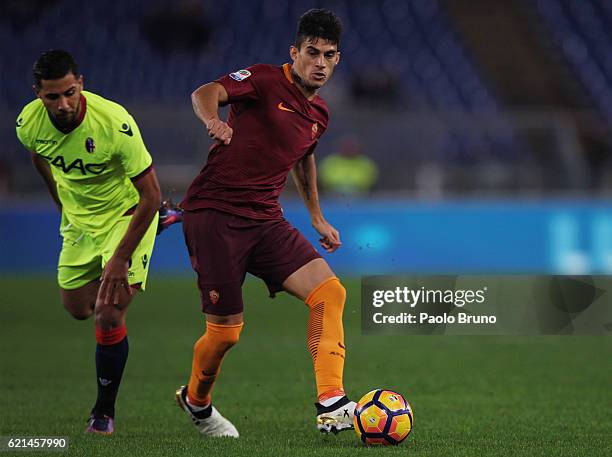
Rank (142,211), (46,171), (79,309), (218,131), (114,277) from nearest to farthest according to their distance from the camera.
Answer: (218,131) → (114,277) → (142,211) → (46,171) → (79,309)

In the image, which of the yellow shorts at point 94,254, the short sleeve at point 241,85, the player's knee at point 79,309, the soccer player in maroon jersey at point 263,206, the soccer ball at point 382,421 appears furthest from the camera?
the player's knee at point 79,309

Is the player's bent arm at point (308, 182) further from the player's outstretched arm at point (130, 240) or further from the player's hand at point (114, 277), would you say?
the player's hand at point (114, 277)

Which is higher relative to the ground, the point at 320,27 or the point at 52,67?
the point at 320,27

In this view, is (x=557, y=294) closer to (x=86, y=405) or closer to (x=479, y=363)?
(x=479, y=363)

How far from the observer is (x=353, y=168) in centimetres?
1549

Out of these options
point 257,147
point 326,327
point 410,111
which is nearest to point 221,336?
point 326,327

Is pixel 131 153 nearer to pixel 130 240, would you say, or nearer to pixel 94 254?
pixel 130 240

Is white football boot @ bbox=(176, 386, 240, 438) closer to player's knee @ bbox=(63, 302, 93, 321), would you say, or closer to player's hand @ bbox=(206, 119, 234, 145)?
player's knee @ bbox=(63, 302, 93, 321)

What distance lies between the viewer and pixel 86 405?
23.0ft

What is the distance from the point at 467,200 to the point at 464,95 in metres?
5.13

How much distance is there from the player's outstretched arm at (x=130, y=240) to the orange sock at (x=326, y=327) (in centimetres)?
92

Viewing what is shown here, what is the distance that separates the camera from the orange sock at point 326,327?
18.0 ft

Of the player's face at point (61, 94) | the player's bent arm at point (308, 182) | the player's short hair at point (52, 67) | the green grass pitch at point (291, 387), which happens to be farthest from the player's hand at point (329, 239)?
the player's short hair at point (52, 67)

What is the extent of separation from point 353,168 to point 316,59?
9936 millimetres
